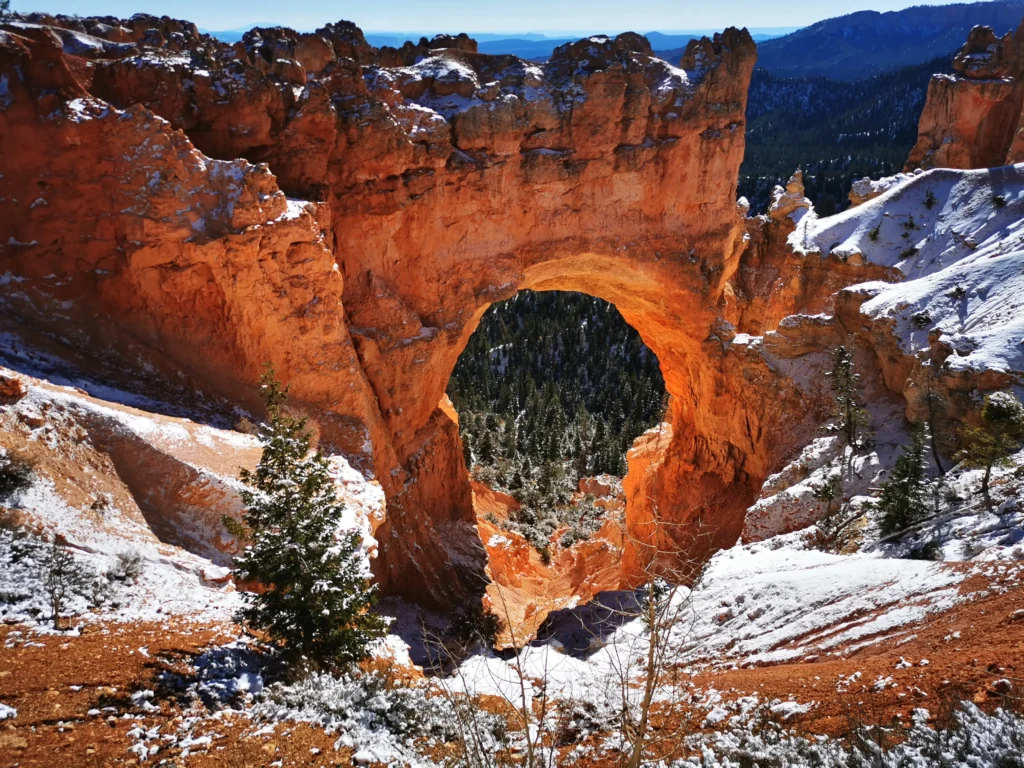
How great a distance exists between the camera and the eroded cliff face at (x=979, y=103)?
3612 cm

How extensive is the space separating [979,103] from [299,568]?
4420cm

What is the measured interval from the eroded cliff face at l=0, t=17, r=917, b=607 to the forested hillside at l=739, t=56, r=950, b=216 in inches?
2939

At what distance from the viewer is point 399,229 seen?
87.0ft

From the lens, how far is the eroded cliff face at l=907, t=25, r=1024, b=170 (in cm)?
3612

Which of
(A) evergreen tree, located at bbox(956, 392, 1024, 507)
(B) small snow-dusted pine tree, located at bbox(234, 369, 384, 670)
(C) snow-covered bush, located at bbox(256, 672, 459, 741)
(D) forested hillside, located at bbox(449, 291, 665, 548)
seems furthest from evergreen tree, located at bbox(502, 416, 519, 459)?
(C) snow-covered bush, located at bbox(256, 672, 459, 741)

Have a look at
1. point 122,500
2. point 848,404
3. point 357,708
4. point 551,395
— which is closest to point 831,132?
point 551,395

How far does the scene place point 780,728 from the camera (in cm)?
862

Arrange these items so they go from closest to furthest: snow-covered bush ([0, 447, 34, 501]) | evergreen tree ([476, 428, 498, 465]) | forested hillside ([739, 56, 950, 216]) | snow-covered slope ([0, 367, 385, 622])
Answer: snow-covered slope ([0, 367, 385, 622]) < snow-covered bush ([0, 447, 34, 501]) < evergreen tree ([476, 428, 498, 465]) < forested hillside ([739, 56, 950, 216])

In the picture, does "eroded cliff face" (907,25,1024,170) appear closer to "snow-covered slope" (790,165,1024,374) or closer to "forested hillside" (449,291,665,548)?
"snow-covered slope" (790,165,1024,374)

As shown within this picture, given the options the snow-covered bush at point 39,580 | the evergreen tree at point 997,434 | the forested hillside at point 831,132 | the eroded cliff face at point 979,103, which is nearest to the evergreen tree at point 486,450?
Result: the eroded cliff face at point 979,103

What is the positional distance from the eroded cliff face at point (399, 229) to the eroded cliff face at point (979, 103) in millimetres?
10415

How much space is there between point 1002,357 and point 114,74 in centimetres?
2899

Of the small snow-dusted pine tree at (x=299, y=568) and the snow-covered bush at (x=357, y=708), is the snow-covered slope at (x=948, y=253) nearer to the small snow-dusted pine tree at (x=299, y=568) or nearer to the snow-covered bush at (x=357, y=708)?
the snow-covered bush at (x=357, y=708)

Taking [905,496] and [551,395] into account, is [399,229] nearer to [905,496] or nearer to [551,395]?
[905,496]
